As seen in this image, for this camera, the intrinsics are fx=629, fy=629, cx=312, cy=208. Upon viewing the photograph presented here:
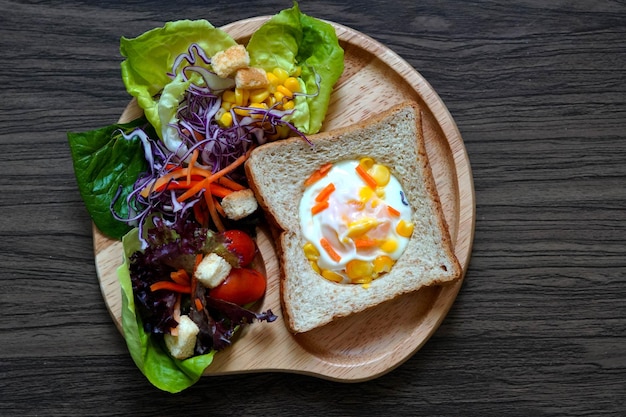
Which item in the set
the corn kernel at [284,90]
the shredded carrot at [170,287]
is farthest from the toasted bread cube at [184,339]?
the corn kernel at [284,90]

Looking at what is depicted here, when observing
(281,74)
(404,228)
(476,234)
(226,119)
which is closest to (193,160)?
(226,119)

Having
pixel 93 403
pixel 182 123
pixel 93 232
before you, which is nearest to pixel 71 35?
pixel 182 123

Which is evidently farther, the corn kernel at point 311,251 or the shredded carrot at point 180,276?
the corn kernel at point 311,251

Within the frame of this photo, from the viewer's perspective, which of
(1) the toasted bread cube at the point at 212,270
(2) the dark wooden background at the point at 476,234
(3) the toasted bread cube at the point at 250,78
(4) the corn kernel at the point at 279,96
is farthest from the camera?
(2) the dark wooden background at the point at 476,234

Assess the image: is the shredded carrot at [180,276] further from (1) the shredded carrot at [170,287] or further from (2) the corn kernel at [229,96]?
(2) the corn kernel at [229,96]

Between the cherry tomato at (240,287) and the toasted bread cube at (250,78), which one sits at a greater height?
the toasted bread cube at (250,78)

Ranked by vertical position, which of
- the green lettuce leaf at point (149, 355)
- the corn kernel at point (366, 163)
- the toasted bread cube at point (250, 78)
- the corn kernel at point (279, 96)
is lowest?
the green lettuce leaf at point (149, 355)

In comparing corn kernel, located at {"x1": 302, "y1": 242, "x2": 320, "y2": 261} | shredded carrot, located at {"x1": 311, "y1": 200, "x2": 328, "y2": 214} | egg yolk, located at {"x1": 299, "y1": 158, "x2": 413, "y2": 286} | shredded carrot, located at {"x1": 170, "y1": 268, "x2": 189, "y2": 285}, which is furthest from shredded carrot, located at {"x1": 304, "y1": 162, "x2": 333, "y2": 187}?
shredded carrot, located at {"x1": 170, "y1": 268, "x2": 189, "y2": 285}
